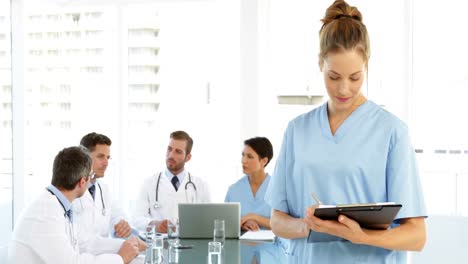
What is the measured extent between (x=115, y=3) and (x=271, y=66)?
1.59 m

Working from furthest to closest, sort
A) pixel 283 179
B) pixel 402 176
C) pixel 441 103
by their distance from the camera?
pixel 441 103 < pixel 283 179 < pixel 402 176

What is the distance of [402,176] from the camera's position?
1.53 metres

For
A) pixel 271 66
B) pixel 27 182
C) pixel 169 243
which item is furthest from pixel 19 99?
pixel 169 243

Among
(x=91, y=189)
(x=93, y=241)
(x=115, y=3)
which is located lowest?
(x=93, y=241)

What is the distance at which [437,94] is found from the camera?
16.8 feet

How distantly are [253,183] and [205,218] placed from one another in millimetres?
748

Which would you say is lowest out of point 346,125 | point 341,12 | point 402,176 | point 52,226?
point 52,226

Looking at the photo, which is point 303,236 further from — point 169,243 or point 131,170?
point 131,170

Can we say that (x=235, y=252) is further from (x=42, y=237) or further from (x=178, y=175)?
(x=178, y=175)

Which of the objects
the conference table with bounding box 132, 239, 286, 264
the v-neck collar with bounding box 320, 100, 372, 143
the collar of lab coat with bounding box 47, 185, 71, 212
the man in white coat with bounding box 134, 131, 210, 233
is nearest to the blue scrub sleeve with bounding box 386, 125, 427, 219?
the v-neck collar with bounding box 320, 100, 372, 143

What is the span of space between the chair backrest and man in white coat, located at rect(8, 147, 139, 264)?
9.51ft

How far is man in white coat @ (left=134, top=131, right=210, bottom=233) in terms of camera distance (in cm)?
448

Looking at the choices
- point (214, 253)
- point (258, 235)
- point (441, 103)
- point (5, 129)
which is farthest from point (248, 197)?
point (5, 129)

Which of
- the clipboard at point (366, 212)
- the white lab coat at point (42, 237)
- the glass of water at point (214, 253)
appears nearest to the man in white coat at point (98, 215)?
the white lab coat at point (42, 237)
